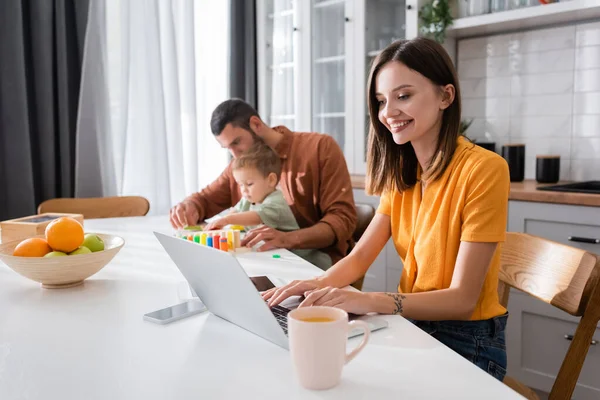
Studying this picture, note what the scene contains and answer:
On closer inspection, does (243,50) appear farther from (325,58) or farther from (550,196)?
(550,196)

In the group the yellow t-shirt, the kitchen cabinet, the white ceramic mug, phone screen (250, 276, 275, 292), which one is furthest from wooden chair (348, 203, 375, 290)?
the white ceramic mug

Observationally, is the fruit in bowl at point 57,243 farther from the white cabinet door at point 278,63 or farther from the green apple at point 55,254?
the white cabinet door at point 278,63

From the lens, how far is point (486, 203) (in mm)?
1179

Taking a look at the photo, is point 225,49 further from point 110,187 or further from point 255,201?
point 255,201

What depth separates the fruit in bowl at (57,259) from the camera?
1.18 metres

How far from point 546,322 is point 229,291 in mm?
1874

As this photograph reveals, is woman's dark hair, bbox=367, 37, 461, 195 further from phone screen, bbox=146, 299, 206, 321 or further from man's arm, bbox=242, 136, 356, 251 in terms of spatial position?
phone screen, bbox=146, 299, 206, 321

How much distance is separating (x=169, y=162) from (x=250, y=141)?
1.15 metres

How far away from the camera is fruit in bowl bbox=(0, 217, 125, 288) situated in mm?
1177

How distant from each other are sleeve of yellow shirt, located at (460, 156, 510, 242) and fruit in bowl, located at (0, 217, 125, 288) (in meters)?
0.77

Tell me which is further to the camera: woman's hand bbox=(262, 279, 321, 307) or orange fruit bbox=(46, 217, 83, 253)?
orange fruit bbox=(46, 217, 83, 253)

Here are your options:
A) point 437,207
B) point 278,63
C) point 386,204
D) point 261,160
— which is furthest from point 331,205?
point 278,63

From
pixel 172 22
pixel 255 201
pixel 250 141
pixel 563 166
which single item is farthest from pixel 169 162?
pixel 563 166

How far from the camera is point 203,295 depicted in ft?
3.38
